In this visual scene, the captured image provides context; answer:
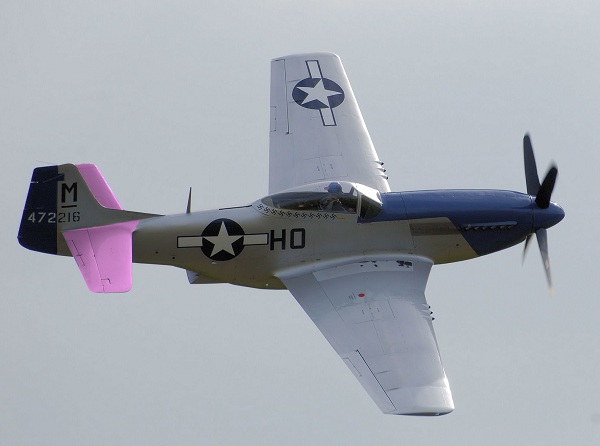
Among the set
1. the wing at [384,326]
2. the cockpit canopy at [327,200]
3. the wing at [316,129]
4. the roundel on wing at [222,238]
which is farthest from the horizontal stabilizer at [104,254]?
the wing at [316,129]

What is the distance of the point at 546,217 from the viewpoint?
26531 millimetres

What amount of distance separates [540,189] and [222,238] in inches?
202

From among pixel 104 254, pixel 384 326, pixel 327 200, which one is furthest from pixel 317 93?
pixel 384 326

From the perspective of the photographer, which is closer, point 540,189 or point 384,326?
point 384,326

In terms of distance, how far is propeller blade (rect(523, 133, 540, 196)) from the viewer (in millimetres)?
26953

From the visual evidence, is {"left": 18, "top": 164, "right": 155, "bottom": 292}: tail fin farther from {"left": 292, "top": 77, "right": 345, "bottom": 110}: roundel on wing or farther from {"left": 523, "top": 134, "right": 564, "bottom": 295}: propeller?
{"left": 523, "top": 134, "right": 564, "bottom": 295}: propeller

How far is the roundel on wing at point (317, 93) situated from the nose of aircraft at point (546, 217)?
431cm

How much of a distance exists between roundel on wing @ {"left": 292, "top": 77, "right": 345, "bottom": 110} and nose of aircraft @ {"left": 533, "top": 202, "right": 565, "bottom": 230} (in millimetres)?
4310

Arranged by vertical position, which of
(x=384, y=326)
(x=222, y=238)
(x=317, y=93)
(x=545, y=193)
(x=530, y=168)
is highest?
(x=317, y=93)

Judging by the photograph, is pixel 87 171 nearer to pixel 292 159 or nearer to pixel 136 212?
pixel 136 212

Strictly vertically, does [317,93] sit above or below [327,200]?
above

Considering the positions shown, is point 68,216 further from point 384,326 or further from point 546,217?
point 546,217

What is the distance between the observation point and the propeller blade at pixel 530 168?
88.4 ft

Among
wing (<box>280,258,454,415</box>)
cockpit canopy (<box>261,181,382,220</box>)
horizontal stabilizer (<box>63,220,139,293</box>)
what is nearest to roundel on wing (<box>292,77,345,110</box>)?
cockpit canopy (<box>261,181,382,220</box>)
